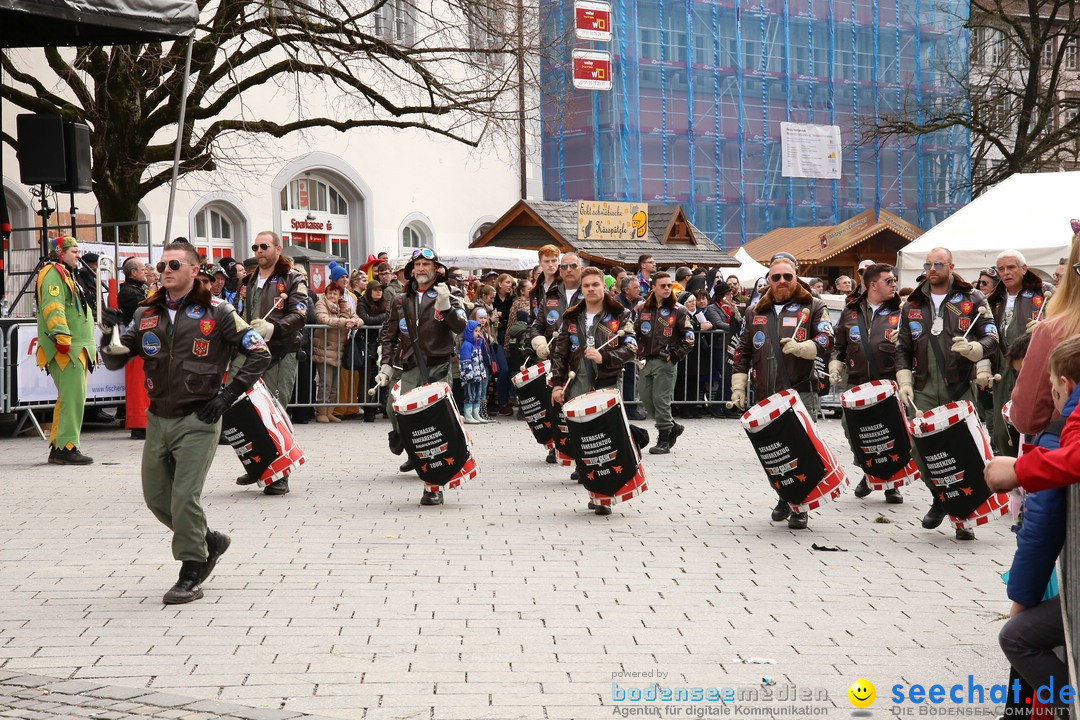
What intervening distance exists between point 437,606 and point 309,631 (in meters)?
0.74

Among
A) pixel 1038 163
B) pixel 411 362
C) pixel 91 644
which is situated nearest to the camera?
pixel 91 644

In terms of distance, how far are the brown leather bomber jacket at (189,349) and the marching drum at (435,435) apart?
273cm

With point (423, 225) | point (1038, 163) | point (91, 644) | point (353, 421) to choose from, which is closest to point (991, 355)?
point (91, 644)

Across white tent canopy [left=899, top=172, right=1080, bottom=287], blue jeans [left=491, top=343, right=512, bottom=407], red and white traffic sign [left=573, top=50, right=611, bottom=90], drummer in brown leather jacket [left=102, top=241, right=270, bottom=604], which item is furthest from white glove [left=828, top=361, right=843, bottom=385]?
red and white traffic sign [left=573, top=50, right=611, bottom=90]

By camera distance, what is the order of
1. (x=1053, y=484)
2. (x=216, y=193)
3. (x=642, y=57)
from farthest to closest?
(x=642, y=57) < (x=216, y=193) < (x=1053, y=484)

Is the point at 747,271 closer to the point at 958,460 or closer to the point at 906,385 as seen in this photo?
the point at 906,385

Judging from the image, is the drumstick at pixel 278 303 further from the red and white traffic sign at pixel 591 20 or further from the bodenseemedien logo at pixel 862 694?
the red and white traffic sign at pixel 591 20

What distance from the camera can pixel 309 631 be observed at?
Answer: 604 centimetres

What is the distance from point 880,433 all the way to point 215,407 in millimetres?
4826

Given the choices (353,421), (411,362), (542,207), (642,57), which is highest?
(642,57)

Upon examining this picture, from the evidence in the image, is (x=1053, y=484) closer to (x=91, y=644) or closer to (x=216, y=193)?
(x=91, y=644)

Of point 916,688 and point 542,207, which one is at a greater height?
point 542,207

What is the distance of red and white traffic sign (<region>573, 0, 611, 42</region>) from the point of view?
2833 centimetres

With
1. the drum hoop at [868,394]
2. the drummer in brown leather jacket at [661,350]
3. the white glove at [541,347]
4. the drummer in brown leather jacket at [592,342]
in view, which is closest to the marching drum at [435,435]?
the drummer in brown leather jacket at [592,342]
